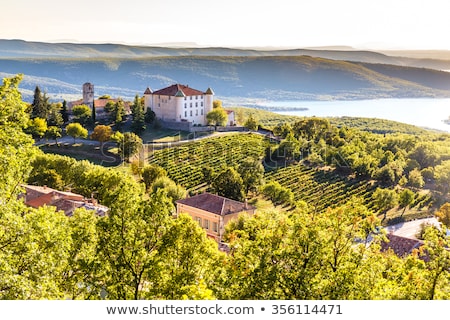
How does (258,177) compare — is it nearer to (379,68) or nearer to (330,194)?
(330,194)

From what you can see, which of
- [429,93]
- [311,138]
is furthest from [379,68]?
[311,138]

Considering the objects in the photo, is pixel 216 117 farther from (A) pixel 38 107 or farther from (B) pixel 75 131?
(A) pixel 38 107

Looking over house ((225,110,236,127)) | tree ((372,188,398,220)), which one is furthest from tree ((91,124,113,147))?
tree ((372,188,398,220))

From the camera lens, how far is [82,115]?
2448 cm

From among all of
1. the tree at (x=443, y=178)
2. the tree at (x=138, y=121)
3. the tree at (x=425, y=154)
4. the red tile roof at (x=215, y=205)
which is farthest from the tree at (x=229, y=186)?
the tree at (x=425, y=154)

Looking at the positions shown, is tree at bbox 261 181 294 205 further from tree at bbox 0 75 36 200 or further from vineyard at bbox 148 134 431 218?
tree at bbox 0 75 36 200

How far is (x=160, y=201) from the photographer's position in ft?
13.9

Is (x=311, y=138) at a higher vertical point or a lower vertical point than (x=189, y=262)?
lower

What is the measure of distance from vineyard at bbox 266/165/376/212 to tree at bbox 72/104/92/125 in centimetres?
987

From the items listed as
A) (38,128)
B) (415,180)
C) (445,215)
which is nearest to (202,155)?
(38,128)

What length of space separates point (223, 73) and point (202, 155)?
47318mm

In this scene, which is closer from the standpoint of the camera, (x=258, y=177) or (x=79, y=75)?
(x=258, y=177)
